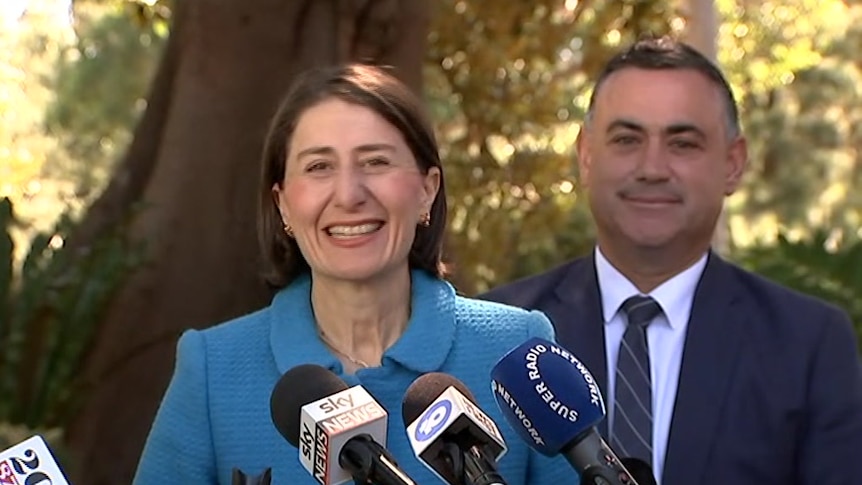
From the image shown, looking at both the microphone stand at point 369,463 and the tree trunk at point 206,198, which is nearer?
the microphone stand at point 369,463

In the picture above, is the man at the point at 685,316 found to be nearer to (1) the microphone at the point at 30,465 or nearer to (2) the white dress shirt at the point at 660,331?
(2) the white dress shirt at the point at 660,331

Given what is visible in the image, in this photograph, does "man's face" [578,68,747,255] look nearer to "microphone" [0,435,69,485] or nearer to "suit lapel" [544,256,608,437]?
"suit lapel" [544,256,608,437]

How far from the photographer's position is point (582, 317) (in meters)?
3.54

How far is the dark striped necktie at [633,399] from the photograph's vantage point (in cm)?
334

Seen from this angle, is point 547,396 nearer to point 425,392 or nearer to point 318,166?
point 425,392

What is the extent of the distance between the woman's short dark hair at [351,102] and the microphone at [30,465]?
0.97m

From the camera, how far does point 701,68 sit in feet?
11.9

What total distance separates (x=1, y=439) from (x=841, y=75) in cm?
2186

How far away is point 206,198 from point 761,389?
395 centimetres

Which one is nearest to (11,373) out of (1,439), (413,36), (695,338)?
(1,439)

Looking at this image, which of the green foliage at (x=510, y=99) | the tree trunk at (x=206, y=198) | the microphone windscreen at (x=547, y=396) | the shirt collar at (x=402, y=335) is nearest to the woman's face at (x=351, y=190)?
the shirt collar at (x=402, y=335)

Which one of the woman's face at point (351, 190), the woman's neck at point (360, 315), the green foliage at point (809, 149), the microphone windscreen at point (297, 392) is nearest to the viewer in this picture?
the microphone windscreen at point (297, 392)

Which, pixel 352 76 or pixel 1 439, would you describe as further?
pixel 1 439

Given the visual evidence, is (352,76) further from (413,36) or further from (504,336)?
(413,36)
